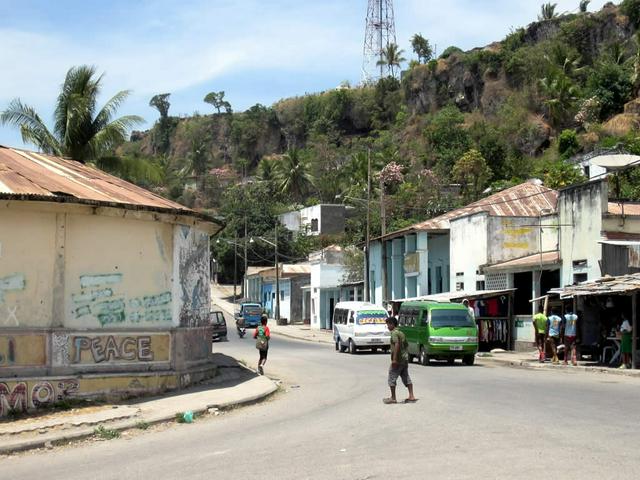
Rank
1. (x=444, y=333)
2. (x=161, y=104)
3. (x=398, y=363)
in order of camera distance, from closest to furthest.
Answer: (x=398, y=363) → (x=444, y=333) → (x=161, y=104)

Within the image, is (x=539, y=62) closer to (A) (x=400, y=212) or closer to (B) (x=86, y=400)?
(A) (x=400, y=212)

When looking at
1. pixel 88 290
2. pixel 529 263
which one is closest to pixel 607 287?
pixel 529 263

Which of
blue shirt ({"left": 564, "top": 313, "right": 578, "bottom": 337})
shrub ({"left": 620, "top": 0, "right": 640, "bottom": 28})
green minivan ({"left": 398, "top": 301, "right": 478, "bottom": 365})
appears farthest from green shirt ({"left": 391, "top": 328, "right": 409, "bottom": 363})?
shrub ({"left": 620, "top": 0, "right": 640, "bottom": 28})

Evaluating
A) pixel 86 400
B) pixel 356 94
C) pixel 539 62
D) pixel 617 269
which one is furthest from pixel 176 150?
pixel 86 400

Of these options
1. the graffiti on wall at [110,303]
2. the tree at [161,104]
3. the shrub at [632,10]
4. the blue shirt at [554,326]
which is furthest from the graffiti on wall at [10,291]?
the tree at [161,104]

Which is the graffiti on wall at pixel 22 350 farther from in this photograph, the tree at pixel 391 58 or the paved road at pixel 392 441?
the tree at pixel 391 58

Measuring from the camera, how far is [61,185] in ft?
54.8

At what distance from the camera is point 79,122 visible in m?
33.6

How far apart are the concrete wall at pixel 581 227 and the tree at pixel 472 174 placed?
3666 centimetres

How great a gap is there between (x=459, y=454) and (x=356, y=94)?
366 ft

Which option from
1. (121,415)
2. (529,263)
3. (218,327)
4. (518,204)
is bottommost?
(121,415)

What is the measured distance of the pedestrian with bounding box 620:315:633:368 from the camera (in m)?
24.0

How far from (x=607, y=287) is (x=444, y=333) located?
5401 millimetres

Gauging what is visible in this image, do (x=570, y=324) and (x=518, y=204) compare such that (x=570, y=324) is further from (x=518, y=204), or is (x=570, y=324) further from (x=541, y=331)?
(x=518, y=204)
